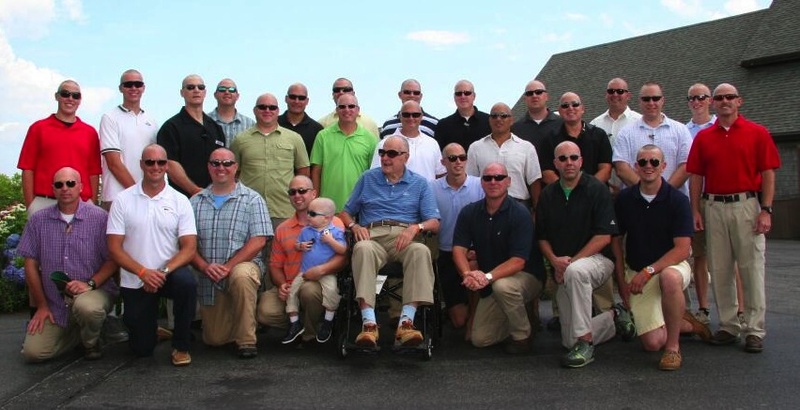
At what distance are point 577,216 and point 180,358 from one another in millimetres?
3353

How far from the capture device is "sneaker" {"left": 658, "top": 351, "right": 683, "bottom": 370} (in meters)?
5.86

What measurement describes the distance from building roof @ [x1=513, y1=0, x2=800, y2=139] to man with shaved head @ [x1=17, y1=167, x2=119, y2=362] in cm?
2177

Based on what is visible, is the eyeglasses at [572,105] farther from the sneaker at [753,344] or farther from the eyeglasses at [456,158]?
the sneaker at [753,344]

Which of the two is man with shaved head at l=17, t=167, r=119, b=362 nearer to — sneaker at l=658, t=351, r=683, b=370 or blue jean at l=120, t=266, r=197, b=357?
blue jean at l=120, t=266, r=197, b=357

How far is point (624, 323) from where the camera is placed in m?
6.99

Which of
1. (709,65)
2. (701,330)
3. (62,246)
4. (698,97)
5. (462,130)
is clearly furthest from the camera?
(709,65)

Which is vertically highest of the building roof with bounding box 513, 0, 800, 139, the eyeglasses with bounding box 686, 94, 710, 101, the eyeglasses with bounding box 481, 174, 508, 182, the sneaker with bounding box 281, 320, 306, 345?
the building roof with bounding box 513, 0, 800, 139

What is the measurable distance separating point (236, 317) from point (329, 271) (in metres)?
0.85

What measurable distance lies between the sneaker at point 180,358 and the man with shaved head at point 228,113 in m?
2.40

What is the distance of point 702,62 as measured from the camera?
93.0 ft

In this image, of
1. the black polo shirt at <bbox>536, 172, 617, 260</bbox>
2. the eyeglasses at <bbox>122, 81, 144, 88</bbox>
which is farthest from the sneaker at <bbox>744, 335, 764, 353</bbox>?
the eyeglasses at <bbox>122, 81, 144, 88</bbox>

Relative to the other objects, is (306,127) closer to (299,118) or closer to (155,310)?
(299,118)

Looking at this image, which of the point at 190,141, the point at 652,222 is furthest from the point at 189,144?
the point at 652,222

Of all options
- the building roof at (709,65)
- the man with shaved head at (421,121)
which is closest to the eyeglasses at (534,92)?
the man with shaved head at (421,121)
